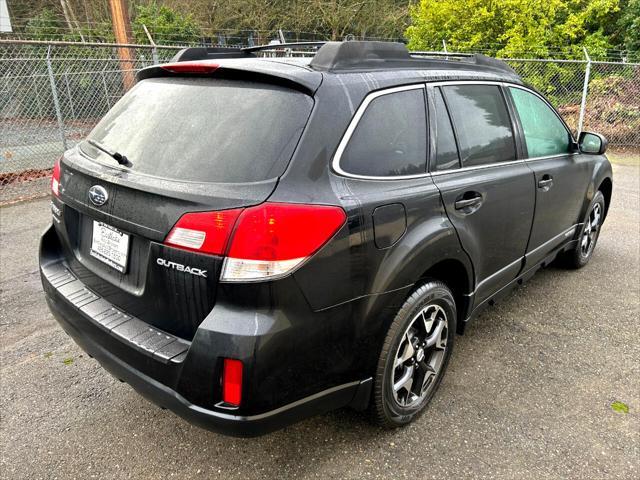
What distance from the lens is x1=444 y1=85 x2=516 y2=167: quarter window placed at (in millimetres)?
2629

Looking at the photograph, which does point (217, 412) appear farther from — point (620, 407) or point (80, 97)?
point (80, 97)

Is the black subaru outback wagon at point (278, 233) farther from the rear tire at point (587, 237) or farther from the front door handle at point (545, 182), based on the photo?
the rear tire at point (587, 237)

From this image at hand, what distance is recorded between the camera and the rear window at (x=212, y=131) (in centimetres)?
185

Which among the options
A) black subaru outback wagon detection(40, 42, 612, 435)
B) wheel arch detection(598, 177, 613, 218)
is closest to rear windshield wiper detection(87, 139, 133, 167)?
black subaru outback wagon detection(40, 42, 612, 435)

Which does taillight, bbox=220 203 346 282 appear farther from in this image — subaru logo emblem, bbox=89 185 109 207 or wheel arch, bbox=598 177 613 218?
wheel arch, bbox=598 177 613 218

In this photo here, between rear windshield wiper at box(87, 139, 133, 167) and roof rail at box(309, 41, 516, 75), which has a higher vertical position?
roof rail at box(309, 41, 516, 75)

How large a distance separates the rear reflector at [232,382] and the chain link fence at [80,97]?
629 centimetres

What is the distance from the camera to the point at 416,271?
222 centimetres

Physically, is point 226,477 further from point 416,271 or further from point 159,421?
point 416,271

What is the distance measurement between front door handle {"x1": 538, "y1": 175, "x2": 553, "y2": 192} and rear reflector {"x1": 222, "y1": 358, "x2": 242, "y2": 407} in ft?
8.00

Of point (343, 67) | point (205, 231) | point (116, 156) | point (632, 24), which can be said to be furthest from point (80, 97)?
point (632, 24)

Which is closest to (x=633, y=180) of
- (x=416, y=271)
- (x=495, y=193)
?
(x=495, y=193)

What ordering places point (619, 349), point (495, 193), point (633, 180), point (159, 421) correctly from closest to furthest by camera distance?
1. point (159, 421)
2. point (495, 193)
3. point (619, 349)
4. point (633, 180)

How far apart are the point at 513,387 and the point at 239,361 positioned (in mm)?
1836
